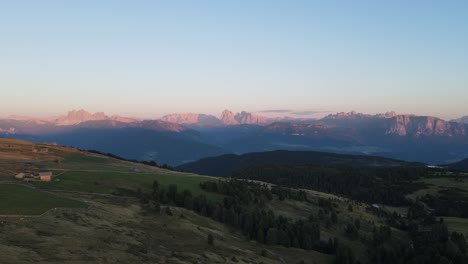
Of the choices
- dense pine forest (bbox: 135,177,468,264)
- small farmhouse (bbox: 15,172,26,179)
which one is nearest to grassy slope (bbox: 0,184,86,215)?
small farmhouse (bbox: 15,172,26,179)

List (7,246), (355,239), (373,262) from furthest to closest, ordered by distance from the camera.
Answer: (355,239) < (373,262) < (7,246)

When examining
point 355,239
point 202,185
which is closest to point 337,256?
point 355,239

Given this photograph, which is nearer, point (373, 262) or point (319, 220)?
point (373, 262)

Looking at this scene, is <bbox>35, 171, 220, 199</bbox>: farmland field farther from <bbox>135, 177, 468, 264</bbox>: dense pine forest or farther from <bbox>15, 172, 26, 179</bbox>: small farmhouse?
<bbox>15, 172, 26, 179</bbox>: small farmhouse

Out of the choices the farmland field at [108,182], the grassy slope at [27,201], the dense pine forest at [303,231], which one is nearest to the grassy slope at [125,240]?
Answer: the grassy slope at [27,201]

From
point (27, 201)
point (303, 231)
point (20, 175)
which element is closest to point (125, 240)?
point (27, 201)

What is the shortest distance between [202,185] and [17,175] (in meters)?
70.2

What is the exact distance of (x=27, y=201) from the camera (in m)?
93.8

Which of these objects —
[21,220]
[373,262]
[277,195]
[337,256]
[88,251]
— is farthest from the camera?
[277,195]

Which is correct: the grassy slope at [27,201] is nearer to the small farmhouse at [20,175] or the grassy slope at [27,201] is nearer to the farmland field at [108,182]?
the farmland field at [108,182]

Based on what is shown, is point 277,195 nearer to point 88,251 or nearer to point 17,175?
point 17,175

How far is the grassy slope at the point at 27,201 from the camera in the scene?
8569cm

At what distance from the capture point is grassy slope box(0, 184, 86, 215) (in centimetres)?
8569

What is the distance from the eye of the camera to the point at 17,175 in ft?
434
